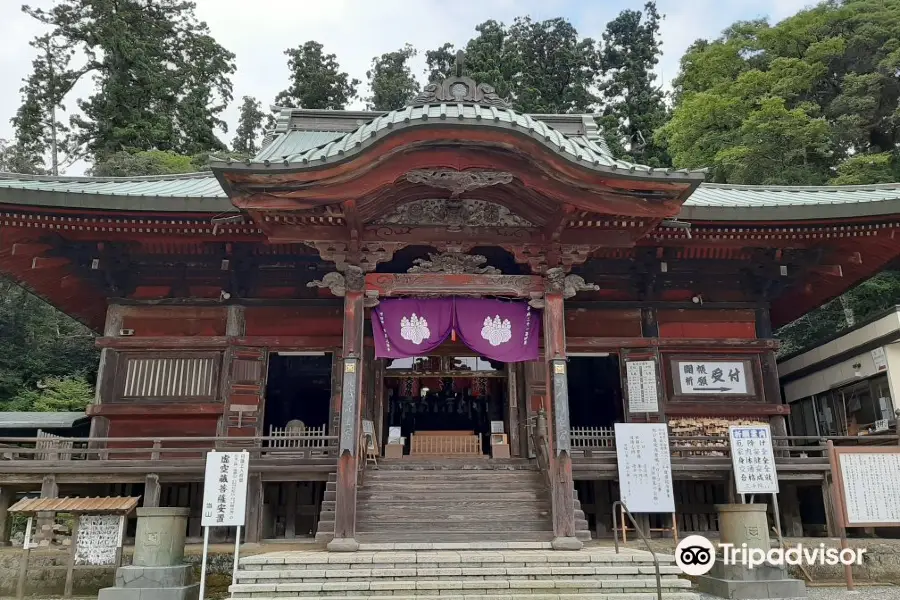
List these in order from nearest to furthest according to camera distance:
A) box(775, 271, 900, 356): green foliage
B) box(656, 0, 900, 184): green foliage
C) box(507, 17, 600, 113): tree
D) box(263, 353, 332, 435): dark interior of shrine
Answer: box(263, 353, 332, 435): dark interior of shrine, box(775, 271, 900, 356): green foliage, box(656, 0, 900, 184): green foliage, box(507, 17, 600, 113): tree

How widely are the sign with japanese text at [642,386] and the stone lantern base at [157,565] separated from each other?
23.2ft

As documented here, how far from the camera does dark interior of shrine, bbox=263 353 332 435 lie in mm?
15062

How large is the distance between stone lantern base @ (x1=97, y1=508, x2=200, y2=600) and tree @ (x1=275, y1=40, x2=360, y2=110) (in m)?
34.3

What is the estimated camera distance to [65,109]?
117ft

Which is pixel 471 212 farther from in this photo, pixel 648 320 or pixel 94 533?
pixel 94 533

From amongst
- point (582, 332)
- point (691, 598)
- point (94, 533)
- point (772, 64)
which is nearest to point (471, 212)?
point (582, 332)

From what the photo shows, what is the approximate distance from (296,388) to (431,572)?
9643mm

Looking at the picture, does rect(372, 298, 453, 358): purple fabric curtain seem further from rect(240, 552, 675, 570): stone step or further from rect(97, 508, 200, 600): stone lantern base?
rect(97, 508, 200, 600): stone lantern base

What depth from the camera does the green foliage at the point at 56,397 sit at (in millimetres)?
21812

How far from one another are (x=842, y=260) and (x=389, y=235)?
7.54 m

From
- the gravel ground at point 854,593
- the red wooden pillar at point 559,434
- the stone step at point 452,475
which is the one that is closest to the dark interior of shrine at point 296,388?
the stone step at point 452,475

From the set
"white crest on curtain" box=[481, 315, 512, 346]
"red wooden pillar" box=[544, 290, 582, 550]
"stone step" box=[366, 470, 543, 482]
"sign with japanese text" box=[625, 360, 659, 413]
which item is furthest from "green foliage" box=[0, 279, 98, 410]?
"red wooden pillar" box=[544, 290, 582, 550]

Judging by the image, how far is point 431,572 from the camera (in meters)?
6.55

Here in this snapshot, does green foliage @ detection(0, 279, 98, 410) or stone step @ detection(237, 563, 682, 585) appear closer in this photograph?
stone step @ detection(237, 563, 682, 585)
